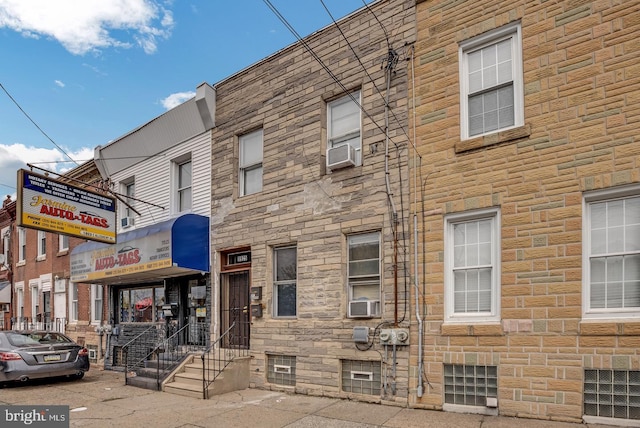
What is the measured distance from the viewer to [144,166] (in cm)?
1481

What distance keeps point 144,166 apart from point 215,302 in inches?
210

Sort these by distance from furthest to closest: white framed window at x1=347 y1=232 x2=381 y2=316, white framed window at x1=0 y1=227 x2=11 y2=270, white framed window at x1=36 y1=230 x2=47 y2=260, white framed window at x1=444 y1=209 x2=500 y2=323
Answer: white framed window at x1=0 y1=227 x2=11 y2=270 < white framed window at x1=36 y1=230 x2=47 y2=260 < white framed window at x1=347 y1=232 x2=381 y2=316 < white framed window at x1=444 y1=209 x2=500 y2=323

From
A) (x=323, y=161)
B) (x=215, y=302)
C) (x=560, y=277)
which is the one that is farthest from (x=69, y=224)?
(x=560, y=277)

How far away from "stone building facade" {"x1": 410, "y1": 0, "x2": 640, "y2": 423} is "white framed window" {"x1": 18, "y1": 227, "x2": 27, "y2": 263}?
801 inches

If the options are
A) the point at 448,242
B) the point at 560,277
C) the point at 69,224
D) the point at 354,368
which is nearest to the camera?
the point at 560,277

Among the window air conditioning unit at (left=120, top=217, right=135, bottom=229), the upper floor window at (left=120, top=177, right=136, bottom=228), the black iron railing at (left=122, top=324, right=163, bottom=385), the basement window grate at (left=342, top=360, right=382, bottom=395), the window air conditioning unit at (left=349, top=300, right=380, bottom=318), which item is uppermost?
the upper floor window at (left=120, top=177, right=136, bottom=228)

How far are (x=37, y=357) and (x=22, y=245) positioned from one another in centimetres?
1336

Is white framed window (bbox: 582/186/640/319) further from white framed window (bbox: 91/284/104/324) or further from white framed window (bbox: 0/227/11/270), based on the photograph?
white framed window (bbox: 0/227/11/270)

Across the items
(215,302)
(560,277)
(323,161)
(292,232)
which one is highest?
(323,161)

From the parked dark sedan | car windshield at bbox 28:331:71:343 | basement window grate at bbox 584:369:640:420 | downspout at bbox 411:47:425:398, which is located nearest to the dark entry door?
the parked dark sedan

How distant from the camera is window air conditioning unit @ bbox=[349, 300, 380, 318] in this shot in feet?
28.7

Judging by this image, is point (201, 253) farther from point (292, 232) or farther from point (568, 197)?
point (568, 197)

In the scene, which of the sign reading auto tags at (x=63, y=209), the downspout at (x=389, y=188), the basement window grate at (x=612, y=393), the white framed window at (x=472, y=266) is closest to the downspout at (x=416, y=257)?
the downspout at (x=389, y=188)

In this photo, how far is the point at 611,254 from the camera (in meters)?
6.82
